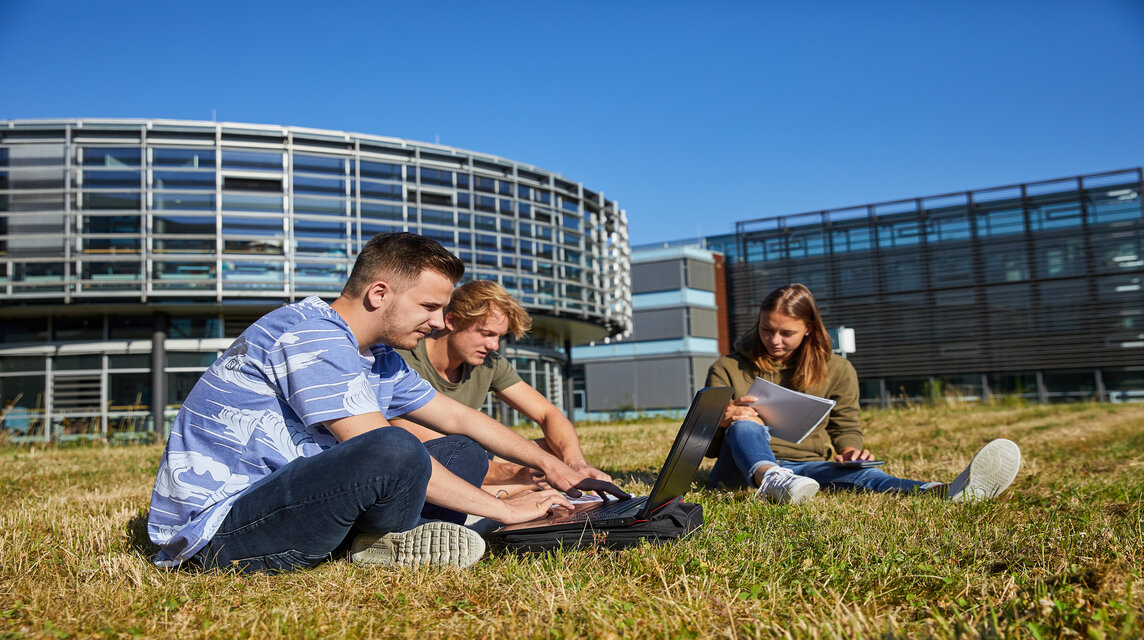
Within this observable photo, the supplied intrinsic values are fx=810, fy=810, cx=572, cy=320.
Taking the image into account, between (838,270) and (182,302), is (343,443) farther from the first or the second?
(838,270)

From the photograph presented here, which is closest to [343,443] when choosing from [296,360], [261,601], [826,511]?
[296,360]

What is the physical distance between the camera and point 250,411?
259 centimetres

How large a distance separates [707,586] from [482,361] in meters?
2.84

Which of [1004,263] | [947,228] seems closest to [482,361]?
[1004,263]

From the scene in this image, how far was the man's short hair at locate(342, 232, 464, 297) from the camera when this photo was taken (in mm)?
2830

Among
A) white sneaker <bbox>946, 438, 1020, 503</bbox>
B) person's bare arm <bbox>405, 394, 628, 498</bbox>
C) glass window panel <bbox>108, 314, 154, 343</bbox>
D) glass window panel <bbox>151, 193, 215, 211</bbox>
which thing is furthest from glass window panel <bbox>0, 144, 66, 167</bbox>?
white sneaker <bbox>946, 438, 1020, 503</bbox>

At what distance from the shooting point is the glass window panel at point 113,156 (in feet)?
59.8

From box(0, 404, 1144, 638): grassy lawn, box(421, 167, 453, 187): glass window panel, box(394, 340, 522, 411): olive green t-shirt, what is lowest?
box(0, 404, 1144, 638): grassy lawn

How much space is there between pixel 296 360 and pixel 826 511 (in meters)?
2.32

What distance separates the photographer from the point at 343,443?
238 cm

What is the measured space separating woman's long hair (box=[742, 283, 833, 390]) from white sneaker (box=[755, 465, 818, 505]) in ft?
3.16

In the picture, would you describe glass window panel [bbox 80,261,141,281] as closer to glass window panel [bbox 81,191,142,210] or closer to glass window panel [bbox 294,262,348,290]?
glass window panel [bbox 81,191,142,210]

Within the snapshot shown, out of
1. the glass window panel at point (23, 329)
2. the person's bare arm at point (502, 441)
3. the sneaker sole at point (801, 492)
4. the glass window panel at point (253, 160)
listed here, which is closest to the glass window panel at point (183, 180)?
the glass window panel at point (253, 160)

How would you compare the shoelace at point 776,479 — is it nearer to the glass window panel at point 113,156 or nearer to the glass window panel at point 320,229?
the glass window panel at point 320,229
